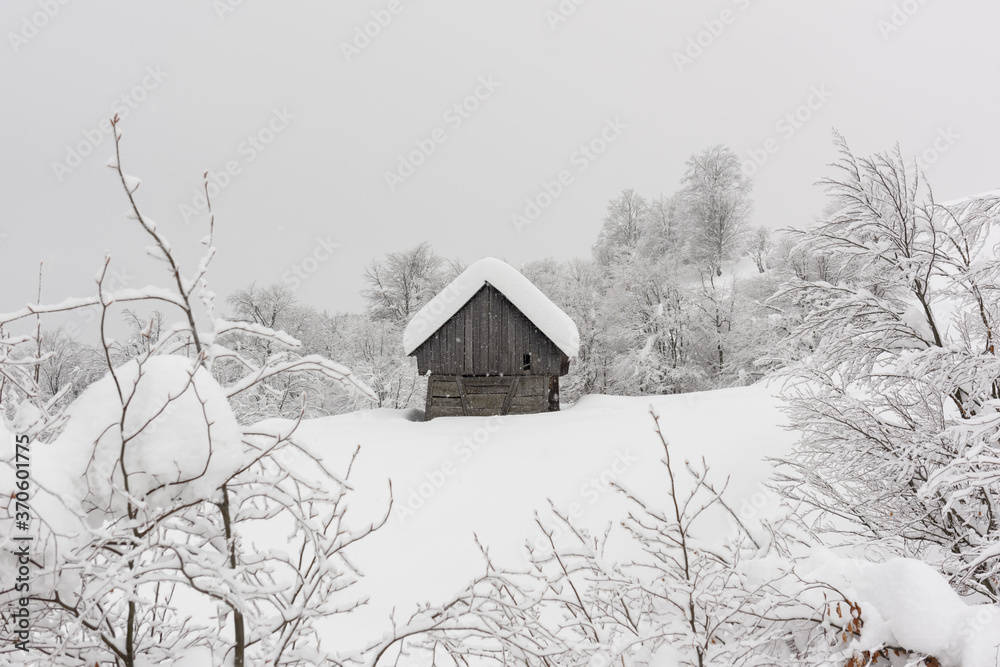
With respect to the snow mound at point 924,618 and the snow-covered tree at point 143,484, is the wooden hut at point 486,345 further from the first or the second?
the snow-covered tree at point 143,484

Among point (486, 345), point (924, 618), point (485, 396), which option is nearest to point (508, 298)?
point (486, 345)

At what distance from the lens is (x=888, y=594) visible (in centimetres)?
191

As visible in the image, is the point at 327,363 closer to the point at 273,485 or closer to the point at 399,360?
the point at 273,485

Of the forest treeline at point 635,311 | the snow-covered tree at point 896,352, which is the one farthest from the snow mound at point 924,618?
the forest treeline at point 635,311

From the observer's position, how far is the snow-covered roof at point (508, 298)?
48.2 feet

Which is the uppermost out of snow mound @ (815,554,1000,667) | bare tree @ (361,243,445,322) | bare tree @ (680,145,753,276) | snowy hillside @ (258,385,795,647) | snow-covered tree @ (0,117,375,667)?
bare tree @ (680,145,753,276)

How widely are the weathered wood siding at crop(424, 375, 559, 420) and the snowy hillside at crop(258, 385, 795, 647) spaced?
176 cm

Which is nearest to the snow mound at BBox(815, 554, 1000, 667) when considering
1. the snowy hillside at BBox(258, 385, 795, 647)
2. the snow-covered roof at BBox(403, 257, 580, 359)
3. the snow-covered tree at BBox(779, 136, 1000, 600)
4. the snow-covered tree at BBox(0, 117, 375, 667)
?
the snow-covered tree at BBox(0, 117, 375, 667)

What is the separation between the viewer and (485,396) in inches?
589

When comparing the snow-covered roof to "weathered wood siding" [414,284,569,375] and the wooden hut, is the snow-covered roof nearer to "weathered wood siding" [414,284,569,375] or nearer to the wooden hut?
the wooden hut

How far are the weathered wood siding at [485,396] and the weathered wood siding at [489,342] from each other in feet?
0.93

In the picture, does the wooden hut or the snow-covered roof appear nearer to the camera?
the snow-covered roof

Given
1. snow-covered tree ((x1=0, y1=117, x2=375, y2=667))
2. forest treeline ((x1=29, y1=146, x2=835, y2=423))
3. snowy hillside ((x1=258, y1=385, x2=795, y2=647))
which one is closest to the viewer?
snow-covered tree ((x1=0, y1=117, x2=375, y2=667))

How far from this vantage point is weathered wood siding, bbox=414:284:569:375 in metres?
14.9
